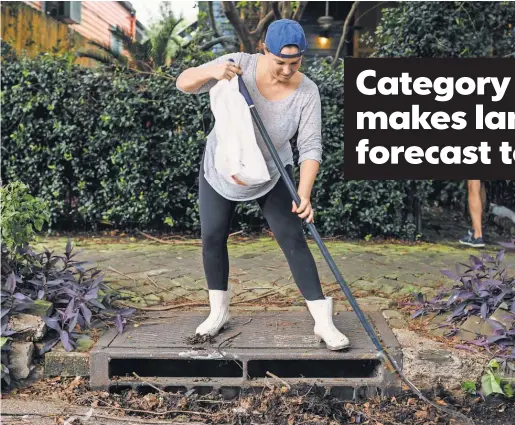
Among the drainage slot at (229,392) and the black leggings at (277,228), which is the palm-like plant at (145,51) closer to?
the black leggings at (277,228)

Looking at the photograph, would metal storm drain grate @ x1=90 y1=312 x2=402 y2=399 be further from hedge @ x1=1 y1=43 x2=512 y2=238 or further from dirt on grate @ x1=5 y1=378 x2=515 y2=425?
hedge @ x1=1 y1=43 x2=512 y2=238

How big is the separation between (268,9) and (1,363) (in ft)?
28.9

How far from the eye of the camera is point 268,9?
11289 millimetres

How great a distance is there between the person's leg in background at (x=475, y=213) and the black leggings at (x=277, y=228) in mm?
4065

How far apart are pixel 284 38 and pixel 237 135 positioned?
1.88 ft

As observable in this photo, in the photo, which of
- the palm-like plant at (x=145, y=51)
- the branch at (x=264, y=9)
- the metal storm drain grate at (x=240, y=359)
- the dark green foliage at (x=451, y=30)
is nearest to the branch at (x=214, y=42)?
the palm-like plant at (x=145, y=51)

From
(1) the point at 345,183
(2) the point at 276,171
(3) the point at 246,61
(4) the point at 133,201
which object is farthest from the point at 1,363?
(1) the point at 345,183

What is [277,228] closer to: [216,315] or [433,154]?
[216,315]

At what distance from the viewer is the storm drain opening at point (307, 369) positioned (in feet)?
13.3

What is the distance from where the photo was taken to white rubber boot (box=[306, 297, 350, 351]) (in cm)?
382

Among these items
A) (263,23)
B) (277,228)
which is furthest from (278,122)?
(263,23)

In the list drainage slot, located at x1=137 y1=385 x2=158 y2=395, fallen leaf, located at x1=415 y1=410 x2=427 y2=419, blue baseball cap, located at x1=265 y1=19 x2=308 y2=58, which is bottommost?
fallen leaf, located at x1=415 y1=410 x2=427 y2=419

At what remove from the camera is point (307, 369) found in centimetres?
412

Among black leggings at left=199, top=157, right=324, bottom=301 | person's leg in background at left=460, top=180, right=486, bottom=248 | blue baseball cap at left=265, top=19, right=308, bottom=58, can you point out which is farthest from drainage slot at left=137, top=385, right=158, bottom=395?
person's leg in background at left=460, top=180, right=486, bottom=248
